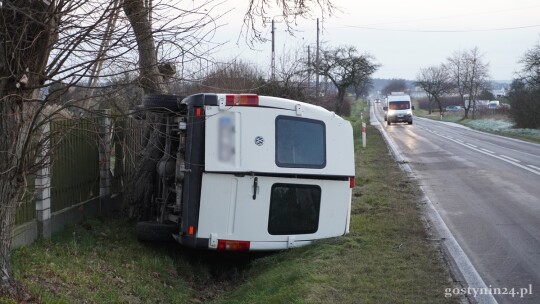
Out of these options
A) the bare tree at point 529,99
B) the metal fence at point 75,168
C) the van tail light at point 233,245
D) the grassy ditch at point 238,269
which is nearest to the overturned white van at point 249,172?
the van tail light at point 233,245

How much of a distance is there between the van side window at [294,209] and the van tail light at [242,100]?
1049mm

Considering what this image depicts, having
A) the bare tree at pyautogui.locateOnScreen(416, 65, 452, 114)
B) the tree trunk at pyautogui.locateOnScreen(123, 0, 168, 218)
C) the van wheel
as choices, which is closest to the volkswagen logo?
the tree trunk at pyautogui.locateOnScreen(123, 0, 168, 218)

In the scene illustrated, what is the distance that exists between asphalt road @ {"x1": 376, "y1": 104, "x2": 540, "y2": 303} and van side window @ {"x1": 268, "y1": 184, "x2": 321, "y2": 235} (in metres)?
2.06

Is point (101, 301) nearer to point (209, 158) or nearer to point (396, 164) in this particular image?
point (209, 158)

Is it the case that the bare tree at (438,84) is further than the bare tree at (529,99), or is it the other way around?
the bare tree at (438,84)

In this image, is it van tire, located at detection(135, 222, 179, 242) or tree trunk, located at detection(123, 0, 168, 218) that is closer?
van tire, located at detection(135, 222, 179, 242)

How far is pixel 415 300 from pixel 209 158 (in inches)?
114

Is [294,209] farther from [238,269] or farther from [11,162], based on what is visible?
[11,162]

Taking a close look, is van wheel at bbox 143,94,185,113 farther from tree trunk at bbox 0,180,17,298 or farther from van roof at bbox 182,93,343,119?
tree trunk at bbox 0,180,17,298

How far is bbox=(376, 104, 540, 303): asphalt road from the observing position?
285 inches

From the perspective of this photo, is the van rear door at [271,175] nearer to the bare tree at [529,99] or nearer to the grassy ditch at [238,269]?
the grassy ditch at [238,269]

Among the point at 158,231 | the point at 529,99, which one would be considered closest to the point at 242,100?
the point at 158,231

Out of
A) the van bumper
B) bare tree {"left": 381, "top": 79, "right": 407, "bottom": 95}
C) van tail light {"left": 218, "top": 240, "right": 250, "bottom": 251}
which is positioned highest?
bare tree {"left": 381, "top": 79, "right": 407, "bottom": 95}

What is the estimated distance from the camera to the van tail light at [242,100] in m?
7.67
